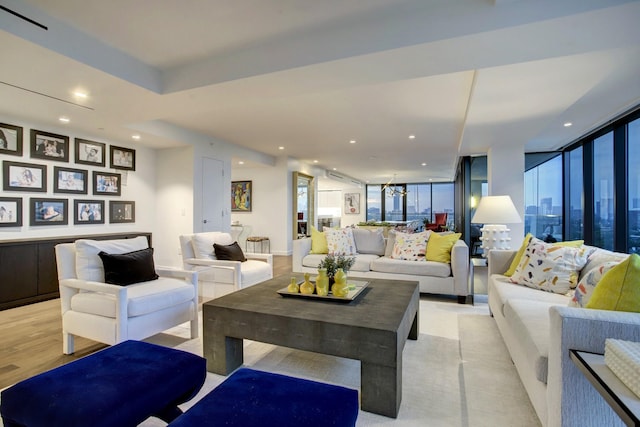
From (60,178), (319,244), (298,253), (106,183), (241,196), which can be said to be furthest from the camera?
(241,196)

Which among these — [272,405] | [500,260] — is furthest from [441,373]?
[500,260]

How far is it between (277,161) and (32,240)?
5.05 m

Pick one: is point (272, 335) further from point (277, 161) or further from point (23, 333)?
point (277, 161)

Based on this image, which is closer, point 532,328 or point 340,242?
point 532,328

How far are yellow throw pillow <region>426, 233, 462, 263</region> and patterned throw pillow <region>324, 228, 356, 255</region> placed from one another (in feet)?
3.70

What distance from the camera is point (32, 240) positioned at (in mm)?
3996

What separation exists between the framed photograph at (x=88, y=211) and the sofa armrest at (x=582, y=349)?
5833mm

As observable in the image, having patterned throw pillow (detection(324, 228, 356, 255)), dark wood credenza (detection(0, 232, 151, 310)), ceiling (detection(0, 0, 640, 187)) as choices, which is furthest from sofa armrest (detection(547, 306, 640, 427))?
dark wood credenza (detection(0, 232, 151, 310))

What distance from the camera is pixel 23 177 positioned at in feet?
13.7

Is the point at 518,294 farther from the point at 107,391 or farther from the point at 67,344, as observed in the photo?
the point at 67,344

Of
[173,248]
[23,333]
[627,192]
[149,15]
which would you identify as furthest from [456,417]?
[173,248]

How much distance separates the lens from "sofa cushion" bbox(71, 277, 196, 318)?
7.66 feet

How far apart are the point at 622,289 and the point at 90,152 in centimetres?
624

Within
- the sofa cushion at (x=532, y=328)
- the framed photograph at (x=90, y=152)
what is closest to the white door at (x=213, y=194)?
the framed photograph at (x=90, y=152)
